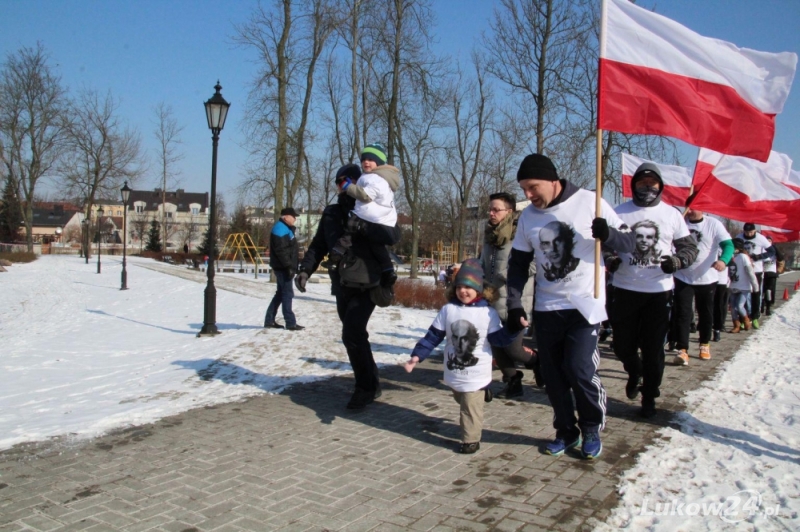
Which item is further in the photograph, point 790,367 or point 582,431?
point 790,367

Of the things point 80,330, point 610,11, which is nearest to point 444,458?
point 610,11

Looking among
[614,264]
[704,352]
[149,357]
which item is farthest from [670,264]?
[149,357]

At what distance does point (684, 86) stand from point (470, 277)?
87.9 inches

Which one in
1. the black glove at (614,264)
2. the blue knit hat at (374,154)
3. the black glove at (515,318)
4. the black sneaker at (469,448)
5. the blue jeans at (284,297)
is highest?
the blue knit hat at (374,154)

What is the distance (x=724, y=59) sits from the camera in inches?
191

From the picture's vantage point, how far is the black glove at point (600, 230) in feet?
13.3

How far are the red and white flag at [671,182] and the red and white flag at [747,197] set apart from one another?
9.49 feet

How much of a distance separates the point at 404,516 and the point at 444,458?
98cm

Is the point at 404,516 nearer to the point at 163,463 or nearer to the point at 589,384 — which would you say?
the point at 589,384

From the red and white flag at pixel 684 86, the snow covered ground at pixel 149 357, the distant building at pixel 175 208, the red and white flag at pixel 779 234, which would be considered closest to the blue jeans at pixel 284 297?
the snow covered ground at pixel 149 357

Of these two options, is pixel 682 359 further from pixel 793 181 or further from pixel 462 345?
pixel 462 345

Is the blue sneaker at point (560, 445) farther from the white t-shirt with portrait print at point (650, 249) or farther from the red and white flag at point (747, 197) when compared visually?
the red and white flag at point (747, 197)

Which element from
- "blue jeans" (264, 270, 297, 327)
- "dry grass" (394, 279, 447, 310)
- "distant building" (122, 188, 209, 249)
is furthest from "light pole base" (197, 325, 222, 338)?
"distant building" (122, 188, 209, 249)

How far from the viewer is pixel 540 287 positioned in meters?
4.42
